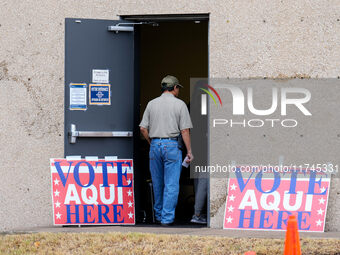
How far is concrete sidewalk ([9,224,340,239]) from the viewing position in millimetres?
6895

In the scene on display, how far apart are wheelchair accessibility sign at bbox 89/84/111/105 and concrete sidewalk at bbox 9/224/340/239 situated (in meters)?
1.53

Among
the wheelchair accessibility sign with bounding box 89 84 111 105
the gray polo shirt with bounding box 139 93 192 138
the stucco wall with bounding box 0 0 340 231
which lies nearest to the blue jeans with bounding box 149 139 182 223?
the gray polo shirt with bounding box 139 93 192 138

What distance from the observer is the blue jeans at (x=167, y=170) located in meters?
7.46

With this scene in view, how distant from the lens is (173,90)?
770 cm

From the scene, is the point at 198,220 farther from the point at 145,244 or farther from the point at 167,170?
the point at 145,244

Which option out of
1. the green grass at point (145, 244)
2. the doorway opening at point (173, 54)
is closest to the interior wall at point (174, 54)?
the doorway opening at point (173, 54)

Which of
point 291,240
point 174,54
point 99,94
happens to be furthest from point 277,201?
point 174,54

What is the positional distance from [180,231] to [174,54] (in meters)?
6.09

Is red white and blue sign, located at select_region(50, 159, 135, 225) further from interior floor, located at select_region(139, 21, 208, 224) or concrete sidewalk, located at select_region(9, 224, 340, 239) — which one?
interior floor, located at select_region(139, 21, 208, 224)

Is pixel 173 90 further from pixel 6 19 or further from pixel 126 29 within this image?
pixel 6 19

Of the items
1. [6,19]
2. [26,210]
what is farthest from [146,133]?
[6,19]

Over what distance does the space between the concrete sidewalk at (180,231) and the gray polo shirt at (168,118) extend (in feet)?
3.68

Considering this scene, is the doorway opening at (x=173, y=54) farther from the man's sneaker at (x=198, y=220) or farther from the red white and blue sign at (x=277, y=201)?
the red white and blue sign at (x=277, y=201)

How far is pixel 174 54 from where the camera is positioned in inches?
499
